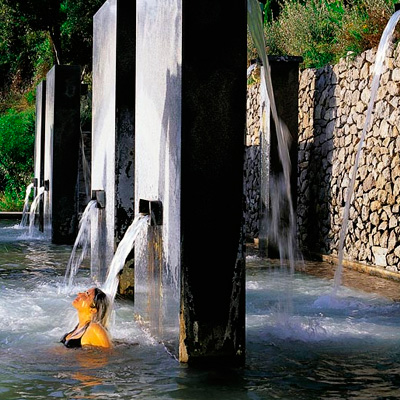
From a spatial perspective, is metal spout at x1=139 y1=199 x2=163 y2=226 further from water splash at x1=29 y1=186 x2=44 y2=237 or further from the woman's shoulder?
water splash at x1=29 y1=186 x2=44 y2=237

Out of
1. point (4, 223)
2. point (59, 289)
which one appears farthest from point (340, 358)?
point (4, 223)

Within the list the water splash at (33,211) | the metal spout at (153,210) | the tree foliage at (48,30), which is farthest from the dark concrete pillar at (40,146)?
the metal spout at (153,210)

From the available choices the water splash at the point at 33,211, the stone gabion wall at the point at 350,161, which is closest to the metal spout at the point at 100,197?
the stone gabion wall at the point at 350,161

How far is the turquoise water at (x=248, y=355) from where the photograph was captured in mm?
4805

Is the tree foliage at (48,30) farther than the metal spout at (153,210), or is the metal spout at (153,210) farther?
the tree foliage at (48,30)

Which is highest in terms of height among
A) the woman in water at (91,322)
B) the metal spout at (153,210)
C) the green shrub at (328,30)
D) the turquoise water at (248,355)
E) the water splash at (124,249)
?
the green shrub at (328,30)

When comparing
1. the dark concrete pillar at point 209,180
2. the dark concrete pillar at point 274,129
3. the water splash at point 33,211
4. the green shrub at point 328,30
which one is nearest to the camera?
the dark concrete pillar at point 209,180

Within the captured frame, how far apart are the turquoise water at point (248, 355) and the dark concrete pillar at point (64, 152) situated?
5577 mm

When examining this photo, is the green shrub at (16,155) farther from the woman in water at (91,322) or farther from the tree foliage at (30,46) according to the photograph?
the woman in water at (91,322)

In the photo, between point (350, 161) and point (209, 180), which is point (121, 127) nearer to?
point (209, 180)

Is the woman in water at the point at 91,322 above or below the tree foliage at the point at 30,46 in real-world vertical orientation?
below

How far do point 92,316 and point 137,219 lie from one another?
867 mm

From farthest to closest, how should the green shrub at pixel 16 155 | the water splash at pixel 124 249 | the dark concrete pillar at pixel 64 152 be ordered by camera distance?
the green shrub at pixel 16 155 < the dark concrete pillar at pixel 64 152 < the water splash at pixel 124 249

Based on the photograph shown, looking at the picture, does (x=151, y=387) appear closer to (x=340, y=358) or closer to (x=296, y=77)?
(x=340, y=358)
